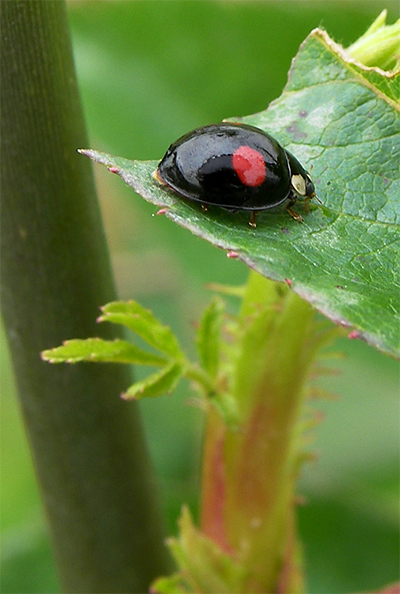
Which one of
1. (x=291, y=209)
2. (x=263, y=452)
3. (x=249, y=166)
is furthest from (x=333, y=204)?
(x=263, y=452)

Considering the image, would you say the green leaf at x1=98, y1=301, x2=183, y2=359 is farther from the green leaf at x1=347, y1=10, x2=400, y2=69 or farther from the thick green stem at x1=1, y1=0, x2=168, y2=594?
the green leaf at x1=347, y1=10, x2=400, y2=69

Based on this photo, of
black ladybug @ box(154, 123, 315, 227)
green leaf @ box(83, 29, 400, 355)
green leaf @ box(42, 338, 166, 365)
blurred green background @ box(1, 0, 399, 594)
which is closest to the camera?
green leaf @ box(83, 29, 400, 355)

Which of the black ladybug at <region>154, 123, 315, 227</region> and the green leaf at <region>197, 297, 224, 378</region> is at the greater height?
the black ladybug at <region>154, 123, 315, 227</region>

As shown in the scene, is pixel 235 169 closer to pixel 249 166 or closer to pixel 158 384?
pixel 249 166

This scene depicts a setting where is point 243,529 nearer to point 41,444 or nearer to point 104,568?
point 104,568

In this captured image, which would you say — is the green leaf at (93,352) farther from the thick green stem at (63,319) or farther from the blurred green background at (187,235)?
the blurred green background at (187,235)

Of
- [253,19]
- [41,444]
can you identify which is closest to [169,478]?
[41,444]

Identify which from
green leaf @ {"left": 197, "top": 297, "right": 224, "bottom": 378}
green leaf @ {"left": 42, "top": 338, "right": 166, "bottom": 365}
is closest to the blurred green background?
green leaf @ {"left": 197, "top": 297, "right": 224, "bottom": 378}
